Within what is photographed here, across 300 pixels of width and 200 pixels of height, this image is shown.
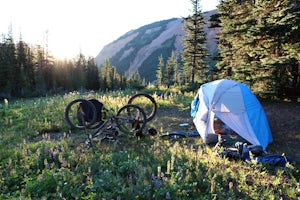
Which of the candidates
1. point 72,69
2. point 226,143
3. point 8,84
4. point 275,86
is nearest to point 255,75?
point 275,86

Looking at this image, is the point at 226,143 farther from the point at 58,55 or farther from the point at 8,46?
the point at 58,55

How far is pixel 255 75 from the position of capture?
12.5 m

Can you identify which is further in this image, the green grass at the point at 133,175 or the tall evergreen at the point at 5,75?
the tall evergreen at the point at 5,75

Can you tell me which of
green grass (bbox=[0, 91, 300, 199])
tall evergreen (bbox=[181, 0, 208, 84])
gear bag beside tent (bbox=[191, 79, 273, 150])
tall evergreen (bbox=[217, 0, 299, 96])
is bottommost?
green grass (bbox=[0, 91, 300, 199])

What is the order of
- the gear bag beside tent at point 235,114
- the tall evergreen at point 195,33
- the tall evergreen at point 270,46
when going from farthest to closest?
1. the tall evergreen at point 195,33
2. the tall evergreen at point 270,46
3. the gear bag beside tent at point 235,114

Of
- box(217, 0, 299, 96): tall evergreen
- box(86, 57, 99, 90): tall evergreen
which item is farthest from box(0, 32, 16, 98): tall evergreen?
box(217, 0, 299, 96): tall evergreen

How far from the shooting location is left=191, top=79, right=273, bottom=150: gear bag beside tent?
24.7 feet

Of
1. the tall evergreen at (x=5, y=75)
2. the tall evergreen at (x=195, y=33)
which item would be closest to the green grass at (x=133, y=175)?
the tall evergreen at (x=195, y=33)

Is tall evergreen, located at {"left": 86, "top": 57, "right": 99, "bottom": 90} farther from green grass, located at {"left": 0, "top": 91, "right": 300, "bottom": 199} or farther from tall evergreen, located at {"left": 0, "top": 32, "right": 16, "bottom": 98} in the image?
green grass, located at {"left": 0, "top": 91, "right": 300, "bottom": 199}

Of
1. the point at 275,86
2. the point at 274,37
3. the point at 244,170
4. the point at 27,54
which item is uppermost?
the point at 27,54

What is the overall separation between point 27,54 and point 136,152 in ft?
172

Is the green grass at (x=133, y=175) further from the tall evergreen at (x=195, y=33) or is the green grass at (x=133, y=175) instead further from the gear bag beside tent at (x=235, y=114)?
the tall evergreen at (x=195, y=33)

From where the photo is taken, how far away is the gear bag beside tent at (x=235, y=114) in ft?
24.7

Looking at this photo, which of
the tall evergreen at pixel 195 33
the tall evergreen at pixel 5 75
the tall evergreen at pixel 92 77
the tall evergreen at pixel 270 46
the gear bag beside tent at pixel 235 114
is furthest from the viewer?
the tall evergreen at pixel 92 77
